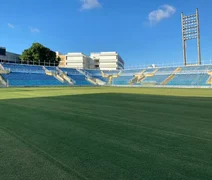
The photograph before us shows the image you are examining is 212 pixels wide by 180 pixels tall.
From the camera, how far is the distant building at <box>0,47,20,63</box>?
2254 inches

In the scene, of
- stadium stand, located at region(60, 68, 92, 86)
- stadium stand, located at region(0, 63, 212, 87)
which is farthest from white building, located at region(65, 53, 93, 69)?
stadium stand, located at region(60, 68, 92, 86)

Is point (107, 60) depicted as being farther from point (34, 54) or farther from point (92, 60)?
point (34, 54)

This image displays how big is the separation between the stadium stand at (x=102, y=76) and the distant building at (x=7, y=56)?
1312 cm

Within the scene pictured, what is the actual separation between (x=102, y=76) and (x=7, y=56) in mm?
27056

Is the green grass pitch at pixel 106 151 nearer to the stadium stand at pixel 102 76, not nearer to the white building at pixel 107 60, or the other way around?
the stadium stand at pixel 102 76

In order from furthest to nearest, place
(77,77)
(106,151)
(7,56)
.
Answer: (7,56) → (77,77) → (106,151)

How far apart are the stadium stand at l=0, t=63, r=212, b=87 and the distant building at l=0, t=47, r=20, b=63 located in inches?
517

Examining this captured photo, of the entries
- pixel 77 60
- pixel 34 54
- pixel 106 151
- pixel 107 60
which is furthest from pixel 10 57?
pixel 106 151

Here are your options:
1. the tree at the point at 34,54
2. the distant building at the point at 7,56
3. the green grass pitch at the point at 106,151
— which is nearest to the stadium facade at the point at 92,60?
the tree at the point at 34,54

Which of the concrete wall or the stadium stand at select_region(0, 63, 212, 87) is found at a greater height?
the concrete wall

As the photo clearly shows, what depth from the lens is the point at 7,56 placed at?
60.5 m

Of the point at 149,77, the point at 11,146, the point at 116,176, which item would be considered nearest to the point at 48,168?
the point at 116,176

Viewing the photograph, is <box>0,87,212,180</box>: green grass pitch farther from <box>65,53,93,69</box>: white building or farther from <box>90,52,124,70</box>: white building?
<box>90,52,124,70</box>: white building

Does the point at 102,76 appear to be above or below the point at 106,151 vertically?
above
